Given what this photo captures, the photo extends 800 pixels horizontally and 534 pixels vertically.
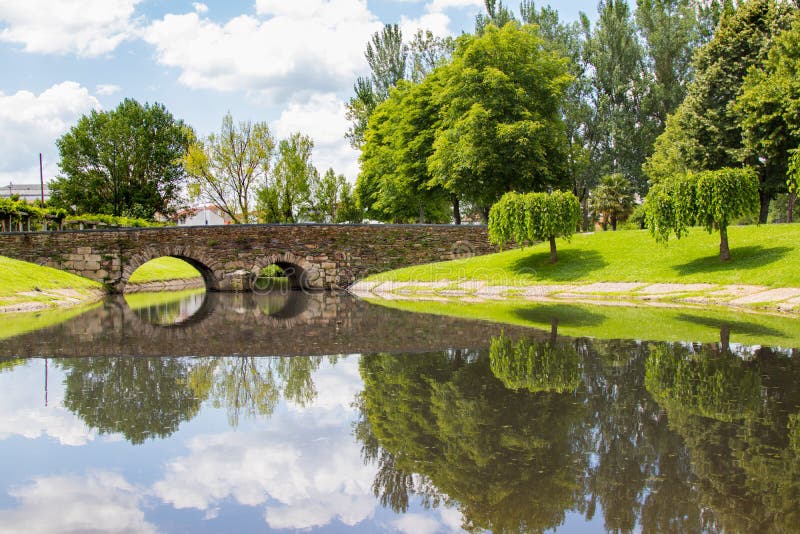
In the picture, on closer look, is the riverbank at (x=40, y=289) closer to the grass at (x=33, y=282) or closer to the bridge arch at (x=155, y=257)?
the grass at (x=33, y=282)

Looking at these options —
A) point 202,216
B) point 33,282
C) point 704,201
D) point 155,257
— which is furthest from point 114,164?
point 704,201

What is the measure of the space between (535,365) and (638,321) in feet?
24.2

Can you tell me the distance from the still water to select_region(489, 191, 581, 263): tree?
60.9 ft

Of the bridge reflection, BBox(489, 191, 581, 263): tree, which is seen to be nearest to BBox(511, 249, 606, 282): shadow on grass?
BBox(489, 191, 581, 263): tree

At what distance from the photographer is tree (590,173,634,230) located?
47.5m

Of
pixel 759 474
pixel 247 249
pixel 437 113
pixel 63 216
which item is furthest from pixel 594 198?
pixel 759 474

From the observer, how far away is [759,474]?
5.32 m

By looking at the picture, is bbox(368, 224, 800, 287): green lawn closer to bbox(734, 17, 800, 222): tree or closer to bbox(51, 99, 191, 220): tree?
bbox(734, 17, 800, 222): tree

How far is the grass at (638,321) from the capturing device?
530 inches

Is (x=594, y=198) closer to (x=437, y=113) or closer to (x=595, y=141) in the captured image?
(x=595, y=141)

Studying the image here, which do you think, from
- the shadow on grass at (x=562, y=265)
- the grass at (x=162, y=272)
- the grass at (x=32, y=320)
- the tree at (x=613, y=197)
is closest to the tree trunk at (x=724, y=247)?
the shadow on grass at (x=562, y=265)

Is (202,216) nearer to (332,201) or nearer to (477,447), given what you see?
(332,201)

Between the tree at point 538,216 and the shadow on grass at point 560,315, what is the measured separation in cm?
932

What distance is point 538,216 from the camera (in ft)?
103
